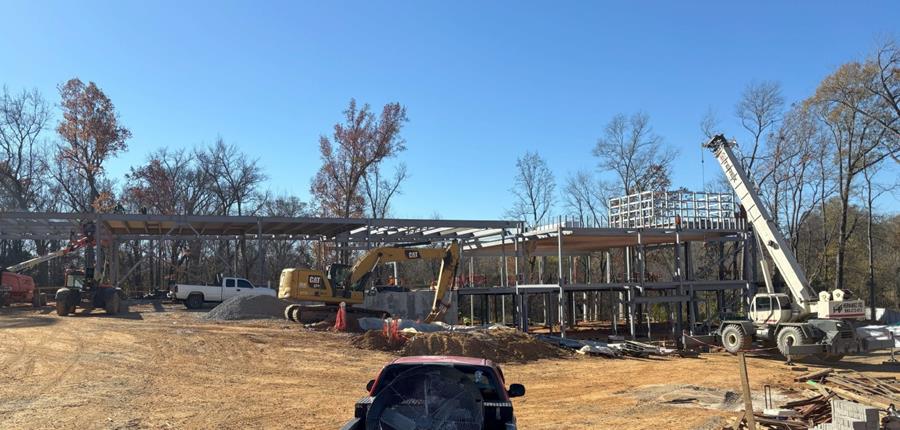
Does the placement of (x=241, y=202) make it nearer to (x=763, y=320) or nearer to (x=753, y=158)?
(x=753, y=158)

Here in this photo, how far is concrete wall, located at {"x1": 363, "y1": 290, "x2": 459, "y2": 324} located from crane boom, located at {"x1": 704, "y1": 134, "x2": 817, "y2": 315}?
12637mm

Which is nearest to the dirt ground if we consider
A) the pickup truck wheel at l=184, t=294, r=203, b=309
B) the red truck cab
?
the pickup truck wheel at l=184, t=294, r=203, b=309

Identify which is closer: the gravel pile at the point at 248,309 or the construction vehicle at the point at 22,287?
the gravel pile at the point at 248,309

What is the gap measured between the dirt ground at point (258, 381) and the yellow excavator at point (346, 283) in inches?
65.6

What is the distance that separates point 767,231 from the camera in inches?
931

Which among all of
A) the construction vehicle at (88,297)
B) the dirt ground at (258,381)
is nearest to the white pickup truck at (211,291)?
the construction vehicle at (88,297)

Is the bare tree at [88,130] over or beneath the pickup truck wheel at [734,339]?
over

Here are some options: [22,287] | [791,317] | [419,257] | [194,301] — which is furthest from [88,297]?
[791,317]

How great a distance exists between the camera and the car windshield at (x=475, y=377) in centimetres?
594

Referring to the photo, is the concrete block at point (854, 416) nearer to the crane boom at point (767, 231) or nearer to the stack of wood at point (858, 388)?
the stack of wood at point (858, 388)

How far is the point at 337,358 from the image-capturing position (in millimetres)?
18328

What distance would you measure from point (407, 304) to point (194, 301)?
12.1 metres

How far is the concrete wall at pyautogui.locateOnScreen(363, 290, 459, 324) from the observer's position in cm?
2903

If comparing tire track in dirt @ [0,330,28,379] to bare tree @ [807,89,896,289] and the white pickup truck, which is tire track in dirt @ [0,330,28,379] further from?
bare tree @ [807,89,896,289]
